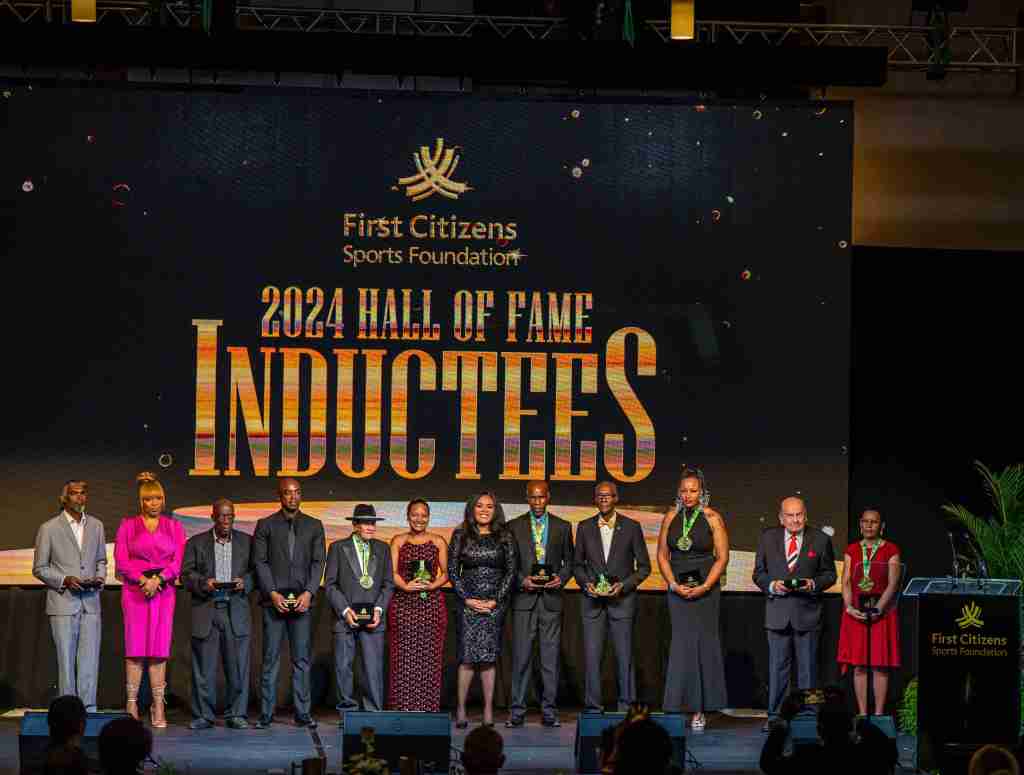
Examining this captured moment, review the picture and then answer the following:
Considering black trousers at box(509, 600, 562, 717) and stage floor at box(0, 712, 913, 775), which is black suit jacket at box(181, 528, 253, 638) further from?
black trousers at box(509, 600, 562, 717)

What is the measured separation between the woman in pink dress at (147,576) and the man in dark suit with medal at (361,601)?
98 cm

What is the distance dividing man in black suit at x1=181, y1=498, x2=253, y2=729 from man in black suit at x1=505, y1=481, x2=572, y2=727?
1.65 meters

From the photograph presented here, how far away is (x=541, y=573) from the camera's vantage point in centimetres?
1083

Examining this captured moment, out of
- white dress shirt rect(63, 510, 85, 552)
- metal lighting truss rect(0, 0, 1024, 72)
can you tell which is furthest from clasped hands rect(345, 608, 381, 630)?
metal lighting truss rect(0, 0, 1024, 72)

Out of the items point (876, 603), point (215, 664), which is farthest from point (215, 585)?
point (876, 603)

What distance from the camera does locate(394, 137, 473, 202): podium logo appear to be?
1201 centimetres

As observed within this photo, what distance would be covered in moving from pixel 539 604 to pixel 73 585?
281 centimetres

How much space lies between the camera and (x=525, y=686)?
35.9ft

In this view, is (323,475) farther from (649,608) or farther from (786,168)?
(786,168)

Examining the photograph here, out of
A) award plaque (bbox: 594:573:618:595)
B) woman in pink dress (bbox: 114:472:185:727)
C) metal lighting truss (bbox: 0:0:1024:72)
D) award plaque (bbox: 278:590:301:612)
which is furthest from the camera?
metal lighting truss (bbox: 0:0:1024:72)

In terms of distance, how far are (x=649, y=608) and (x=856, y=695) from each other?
1.48 m

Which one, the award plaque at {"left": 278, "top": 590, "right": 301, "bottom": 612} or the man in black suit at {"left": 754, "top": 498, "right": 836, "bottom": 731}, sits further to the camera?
the man in black suit at {"left": 754, "top": 498, "right": 836, "bottom": 731}

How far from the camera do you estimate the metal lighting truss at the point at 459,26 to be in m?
11.7

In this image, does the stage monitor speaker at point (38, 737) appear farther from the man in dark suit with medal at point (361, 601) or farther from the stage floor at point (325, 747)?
the man in dark suit with medal at point (361, 601)
